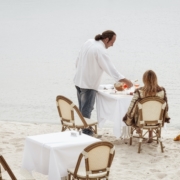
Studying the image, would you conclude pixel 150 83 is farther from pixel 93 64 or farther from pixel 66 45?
pixel 66 45

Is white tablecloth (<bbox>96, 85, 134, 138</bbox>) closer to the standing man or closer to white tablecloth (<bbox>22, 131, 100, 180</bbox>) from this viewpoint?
the standing man

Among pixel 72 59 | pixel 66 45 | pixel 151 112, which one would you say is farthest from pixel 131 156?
pixel 66 45

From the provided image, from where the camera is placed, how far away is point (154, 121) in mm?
6355

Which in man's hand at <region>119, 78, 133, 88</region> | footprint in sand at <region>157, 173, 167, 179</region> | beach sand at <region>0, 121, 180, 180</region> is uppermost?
man's hand at <region>119, 78, 133, 88</region>

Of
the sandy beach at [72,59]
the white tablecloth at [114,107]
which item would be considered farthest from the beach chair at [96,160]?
the white tablecloth at [114,107]

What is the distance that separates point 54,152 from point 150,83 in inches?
82.1

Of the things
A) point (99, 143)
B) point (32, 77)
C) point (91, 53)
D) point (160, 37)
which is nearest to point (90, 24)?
point (160, 37)

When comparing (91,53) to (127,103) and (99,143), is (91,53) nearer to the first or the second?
(127,103)

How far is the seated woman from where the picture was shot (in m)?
6.26

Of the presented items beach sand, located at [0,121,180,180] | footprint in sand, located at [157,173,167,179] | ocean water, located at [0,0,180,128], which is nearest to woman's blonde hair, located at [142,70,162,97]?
beach sand, located at [0,121,180,180]

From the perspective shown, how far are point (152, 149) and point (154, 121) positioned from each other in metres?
0.42

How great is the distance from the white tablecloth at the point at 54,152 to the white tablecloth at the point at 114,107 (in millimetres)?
1823

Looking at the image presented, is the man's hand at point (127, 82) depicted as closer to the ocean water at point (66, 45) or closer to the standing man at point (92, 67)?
the standing man at point (92, 67)

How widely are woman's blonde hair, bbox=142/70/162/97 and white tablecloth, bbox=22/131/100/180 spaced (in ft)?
5.33
